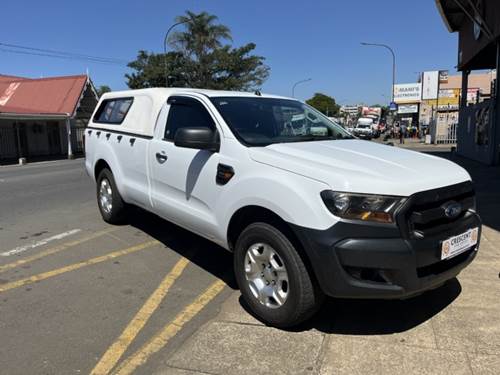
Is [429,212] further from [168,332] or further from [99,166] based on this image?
[99,166]

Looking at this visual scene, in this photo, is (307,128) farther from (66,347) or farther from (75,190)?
(75,190)

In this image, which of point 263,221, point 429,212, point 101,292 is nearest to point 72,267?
point 101,292

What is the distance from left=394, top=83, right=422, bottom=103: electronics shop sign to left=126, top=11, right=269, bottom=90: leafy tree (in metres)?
22.2

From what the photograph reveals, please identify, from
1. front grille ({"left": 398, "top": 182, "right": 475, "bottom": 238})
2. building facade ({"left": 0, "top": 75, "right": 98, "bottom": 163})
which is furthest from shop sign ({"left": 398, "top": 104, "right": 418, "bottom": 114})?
front grille ({"left": 398, "top": 182, "right": 475, "bottom": 238})

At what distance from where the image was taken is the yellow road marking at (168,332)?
128 inches

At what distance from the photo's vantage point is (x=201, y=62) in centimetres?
5031

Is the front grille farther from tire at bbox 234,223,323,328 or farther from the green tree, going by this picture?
the green tree

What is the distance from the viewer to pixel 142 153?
18.0 feet

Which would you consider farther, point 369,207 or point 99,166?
point 99,166

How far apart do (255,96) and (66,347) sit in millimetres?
3128

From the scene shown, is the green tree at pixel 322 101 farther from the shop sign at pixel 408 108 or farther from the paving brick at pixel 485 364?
the paving brick at pixel 485 364

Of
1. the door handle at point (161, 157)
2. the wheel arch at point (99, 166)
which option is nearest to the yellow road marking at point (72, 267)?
the wheel arch at point (99, 166)

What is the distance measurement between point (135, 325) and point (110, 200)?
3.25 meters

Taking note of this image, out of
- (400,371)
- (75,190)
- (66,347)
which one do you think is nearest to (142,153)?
(66,347)
